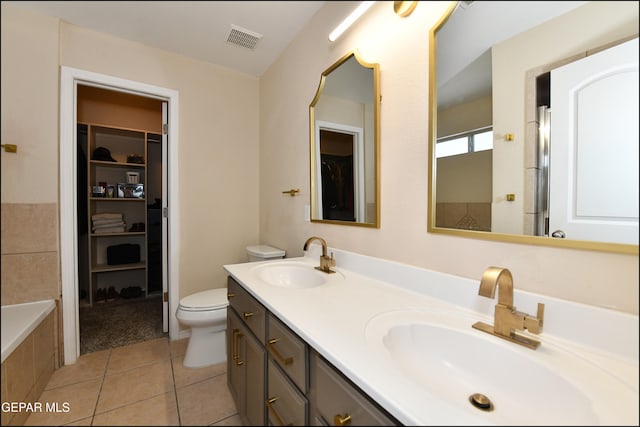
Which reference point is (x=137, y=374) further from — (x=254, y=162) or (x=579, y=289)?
(x=254, y=162)

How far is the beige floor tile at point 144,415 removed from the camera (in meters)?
0.49

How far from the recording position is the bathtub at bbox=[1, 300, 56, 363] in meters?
0.41

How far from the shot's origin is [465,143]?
84cm

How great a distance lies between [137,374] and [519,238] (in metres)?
1.11

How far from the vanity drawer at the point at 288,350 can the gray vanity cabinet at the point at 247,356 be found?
0.07m

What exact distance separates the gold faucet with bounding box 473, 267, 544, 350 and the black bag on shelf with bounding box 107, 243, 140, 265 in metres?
3.23

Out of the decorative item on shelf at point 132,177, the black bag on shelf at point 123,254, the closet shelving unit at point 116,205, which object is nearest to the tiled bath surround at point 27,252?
the closet shelving unit at point 116,205

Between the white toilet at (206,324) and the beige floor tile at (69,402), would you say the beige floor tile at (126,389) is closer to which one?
the beige floor tile at (69,402)

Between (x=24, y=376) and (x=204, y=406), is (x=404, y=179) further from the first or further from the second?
(x=24, y=376)

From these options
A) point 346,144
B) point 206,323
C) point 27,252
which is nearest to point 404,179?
point 346,144

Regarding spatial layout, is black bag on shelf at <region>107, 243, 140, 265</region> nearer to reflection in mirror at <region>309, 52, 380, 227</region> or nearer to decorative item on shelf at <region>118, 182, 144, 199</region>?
decorative item on shelf at <region>118, 182, 144, 199</region>

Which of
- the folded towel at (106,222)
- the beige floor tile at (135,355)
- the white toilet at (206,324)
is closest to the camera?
the beige floor tile at (135,355)

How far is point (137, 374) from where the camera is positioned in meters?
0.69

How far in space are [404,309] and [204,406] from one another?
2.05 ft
